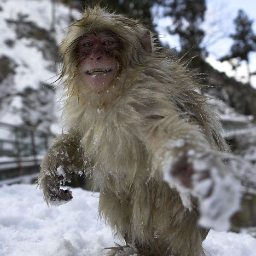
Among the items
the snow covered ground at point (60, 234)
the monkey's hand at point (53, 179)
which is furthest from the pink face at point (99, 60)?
the snow covered ground at point (60, 234)

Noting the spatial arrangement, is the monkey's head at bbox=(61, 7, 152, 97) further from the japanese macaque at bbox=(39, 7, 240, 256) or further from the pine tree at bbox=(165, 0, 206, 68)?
the pine tree at bbox=(165, 0, 206, 68)

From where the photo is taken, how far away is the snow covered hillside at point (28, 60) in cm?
2144

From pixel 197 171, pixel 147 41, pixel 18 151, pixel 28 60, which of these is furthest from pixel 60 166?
pixel 28 60

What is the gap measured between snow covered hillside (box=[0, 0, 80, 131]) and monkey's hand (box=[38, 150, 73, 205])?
1610cm

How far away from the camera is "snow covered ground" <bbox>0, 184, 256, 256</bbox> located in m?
2.84

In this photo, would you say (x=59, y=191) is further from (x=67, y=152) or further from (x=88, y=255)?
(x=88, y=255)

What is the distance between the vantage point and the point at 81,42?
8.63ft

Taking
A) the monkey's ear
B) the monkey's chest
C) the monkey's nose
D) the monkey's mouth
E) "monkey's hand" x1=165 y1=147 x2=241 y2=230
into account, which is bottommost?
the monkey's chest

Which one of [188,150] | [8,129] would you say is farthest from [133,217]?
[8,129]

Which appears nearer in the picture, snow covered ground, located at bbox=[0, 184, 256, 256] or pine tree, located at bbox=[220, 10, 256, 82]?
snow covered ground, located at bbox=[0, 184, 256, 256]

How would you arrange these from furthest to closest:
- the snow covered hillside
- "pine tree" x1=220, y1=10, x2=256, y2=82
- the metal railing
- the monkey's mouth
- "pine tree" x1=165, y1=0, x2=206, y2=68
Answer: the snow covered hillside → "pine tree" x1=220, y1=10, x2=256, y2=82 → "pine tree" x1=165, y1=0, x2=206, y2=68 → the metal railing → the monkey's mouth

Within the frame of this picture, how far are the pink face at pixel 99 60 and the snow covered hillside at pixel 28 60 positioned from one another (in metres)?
16.3

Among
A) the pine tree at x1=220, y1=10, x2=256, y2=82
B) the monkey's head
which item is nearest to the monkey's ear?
the monkey's head

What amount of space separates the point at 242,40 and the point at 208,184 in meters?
21.0
